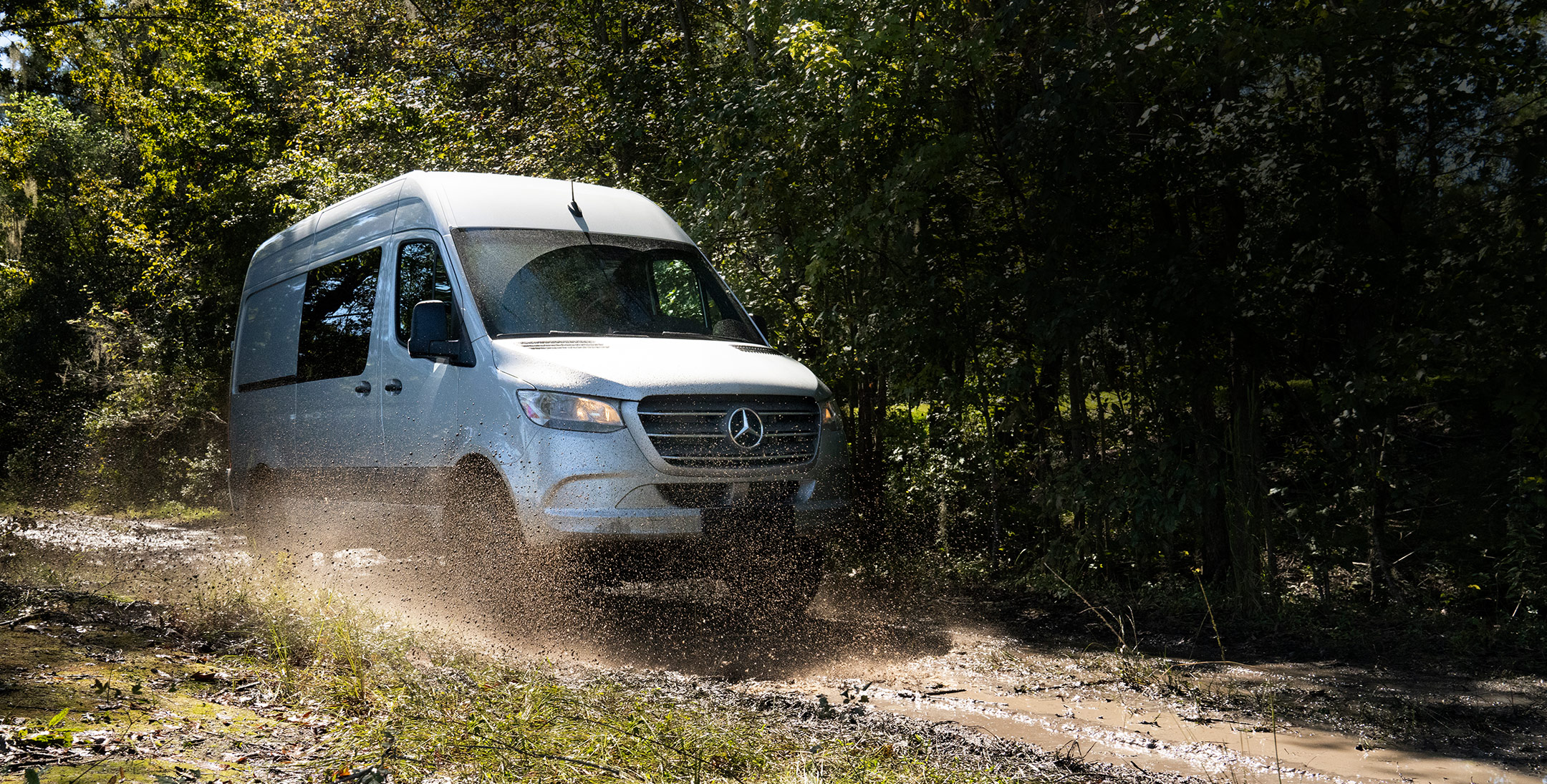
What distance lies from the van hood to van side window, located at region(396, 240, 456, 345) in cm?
83

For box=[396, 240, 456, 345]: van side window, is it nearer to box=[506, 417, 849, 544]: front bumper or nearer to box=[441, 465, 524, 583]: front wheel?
box=[441, 465, 524, 583]: front wheel

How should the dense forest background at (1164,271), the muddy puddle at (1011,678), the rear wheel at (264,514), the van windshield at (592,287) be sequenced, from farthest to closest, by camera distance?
the rear wheel at (264,514) → the van windshield at (592,287) → the dense forest background at (1164,271) → the muddy puddle at (1011,678)

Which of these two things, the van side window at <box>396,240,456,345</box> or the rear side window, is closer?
the van side window at <box>396,240,456,345</box>

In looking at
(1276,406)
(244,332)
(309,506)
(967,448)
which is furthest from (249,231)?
(1276,406)

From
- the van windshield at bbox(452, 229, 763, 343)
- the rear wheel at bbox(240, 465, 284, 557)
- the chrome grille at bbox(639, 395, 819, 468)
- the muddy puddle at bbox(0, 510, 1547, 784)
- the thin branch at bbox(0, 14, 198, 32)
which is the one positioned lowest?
the muddy puddle at bbox(0, 510, 1547, 784)

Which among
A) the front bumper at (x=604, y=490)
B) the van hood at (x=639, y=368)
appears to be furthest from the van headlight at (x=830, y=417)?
the front bumper at (x=604, y=490)

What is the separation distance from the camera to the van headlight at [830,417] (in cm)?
627

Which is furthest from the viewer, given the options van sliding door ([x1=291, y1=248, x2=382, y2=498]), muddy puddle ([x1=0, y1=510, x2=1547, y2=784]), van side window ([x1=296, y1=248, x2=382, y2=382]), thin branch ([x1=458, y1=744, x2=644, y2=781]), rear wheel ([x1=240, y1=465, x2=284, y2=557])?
rear wheel ([x1=240, y1=465, x2=284, y2=557])

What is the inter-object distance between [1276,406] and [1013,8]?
2.98 metres

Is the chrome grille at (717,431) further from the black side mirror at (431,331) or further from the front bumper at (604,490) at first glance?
the black side mirror at (431,331)

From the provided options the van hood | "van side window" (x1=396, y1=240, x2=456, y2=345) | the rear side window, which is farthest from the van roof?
the van hood

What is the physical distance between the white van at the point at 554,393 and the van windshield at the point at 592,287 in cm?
A: 1

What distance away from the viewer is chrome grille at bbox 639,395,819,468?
5539 millimetres

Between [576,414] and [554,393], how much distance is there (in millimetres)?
155
